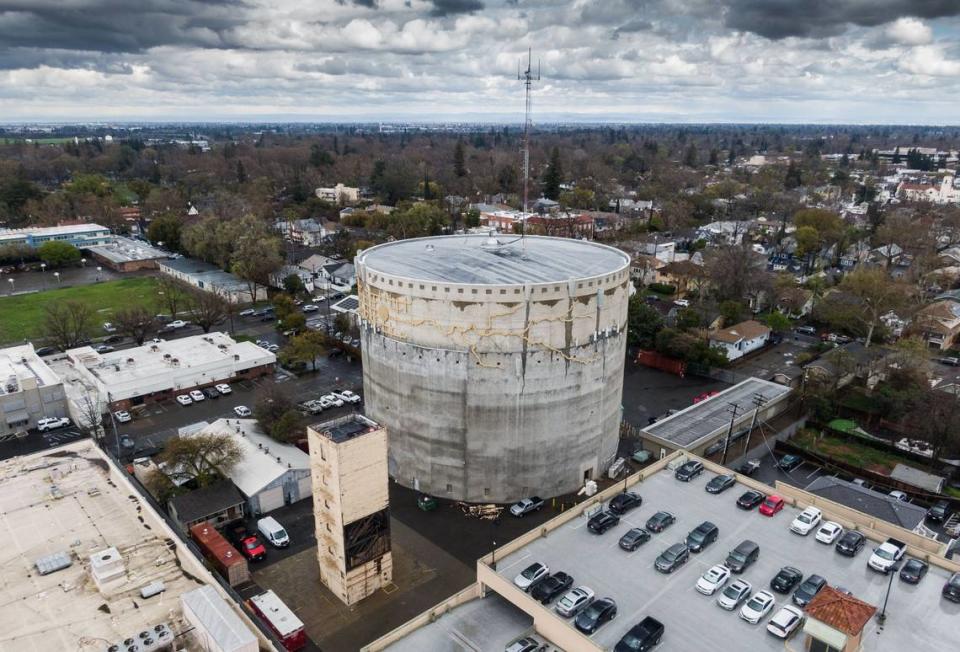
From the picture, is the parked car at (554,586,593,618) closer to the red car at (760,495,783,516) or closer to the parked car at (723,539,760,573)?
the parked car at (723,539,760,573)

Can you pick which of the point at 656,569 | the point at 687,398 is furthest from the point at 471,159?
the point at 656,569

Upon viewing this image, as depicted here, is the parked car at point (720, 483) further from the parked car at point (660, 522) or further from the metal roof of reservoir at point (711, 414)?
the metal roof of reservoir at point (711, 414)

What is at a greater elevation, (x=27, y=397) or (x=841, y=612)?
(x=841, y=612)

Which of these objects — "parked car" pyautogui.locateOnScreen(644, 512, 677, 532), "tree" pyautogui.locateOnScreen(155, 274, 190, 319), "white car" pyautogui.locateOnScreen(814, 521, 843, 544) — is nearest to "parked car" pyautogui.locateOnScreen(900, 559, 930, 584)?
"white car" pyautogui.locateOnScreen(814, 521, 843, 544)

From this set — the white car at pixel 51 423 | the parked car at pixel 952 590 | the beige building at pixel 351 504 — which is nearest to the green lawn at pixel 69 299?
the white car at pixel 51 423

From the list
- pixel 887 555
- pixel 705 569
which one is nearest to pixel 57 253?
pixel 705 569

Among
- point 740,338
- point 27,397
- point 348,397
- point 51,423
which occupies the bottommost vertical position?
point 51,423

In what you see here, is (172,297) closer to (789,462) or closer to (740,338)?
(740,338)
